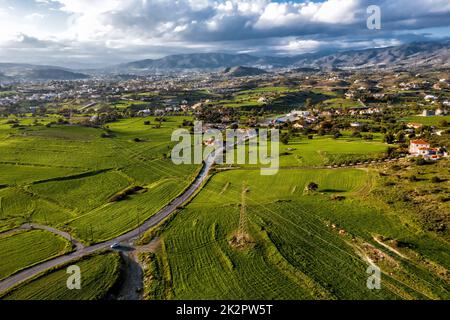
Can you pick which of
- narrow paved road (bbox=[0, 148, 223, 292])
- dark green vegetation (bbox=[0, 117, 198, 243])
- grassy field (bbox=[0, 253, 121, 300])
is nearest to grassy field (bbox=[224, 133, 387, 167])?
dark green vegetation (bbox=[0, 117, 198, 243])

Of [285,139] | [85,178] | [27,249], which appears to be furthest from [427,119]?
[27,249]

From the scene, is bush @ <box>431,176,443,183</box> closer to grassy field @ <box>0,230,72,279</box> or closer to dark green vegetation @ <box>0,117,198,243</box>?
dark green vegetation @ <box>0,117,198,243</box>

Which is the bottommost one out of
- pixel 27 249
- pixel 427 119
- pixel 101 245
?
pixel 27 249

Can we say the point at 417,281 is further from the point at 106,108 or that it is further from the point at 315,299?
the point at 106,108

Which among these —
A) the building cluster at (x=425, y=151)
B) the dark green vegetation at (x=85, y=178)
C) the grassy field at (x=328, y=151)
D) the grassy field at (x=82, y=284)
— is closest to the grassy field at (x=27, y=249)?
the dark green vegetation at (x=85, y=178)

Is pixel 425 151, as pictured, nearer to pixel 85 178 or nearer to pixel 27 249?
pixel 85 178

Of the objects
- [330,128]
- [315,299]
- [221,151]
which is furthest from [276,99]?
[315,299]
